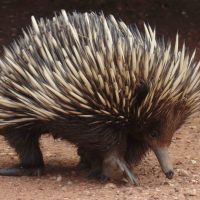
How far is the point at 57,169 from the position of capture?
20.6ft

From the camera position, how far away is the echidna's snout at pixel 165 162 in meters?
5.41

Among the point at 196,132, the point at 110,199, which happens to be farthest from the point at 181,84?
the point at 196,132

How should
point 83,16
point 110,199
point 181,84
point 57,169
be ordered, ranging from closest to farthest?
point 110,199, point 181,84, point 83,16, point 57,169

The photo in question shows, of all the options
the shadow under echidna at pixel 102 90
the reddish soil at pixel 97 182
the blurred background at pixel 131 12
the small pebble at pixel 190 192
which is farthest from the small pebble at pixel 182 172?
the blurred background at pixel 131 12

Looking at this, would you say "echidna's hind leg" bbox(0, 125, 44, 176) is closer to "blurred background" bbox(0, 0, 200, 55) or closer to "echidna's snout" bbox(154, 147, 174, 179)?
"echidna's snout" bbox(154, 147, 174, 179)

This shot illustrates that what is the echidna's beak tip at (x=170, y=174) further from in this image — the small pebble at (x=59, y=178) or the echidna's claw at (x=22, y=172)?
the echidna's claw at (x=22, y=172)

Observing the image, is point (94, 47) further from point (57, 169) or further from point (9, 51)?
point (57, 169)

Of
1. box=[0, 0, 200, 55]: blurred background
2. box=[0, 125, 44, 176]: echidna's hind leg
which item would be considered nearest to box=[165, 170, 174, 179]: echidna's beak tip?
box=[0, 125, 44, 176]: echidna's hind leg

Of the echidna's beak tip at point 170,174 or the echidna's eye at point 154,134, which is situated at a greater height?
the echidna's eye at point 154,134

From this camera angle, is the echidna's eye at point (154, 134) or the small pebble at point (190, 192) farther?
the echidna's eye at point (154, 134)

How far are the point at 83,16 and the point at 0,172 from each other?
5.26 ft

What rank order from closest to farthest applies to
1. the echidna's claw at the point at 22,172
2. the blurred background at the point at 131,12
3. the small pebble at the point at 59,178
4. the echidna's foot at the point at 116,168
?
the echidna's foot at the point at 116,168 < the small pebble at the point at 59,178 < the echidna's claw at the point at 22,172 < the blurred background at the point at 131,12

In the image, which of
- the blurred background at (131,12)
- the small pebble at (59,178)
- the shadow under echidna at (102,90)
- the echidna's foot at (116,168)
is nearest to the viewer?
the shadow under echidna at (102,90)

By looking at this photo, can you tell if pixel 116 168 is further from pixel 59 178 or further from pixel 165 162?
pixel 59 178
